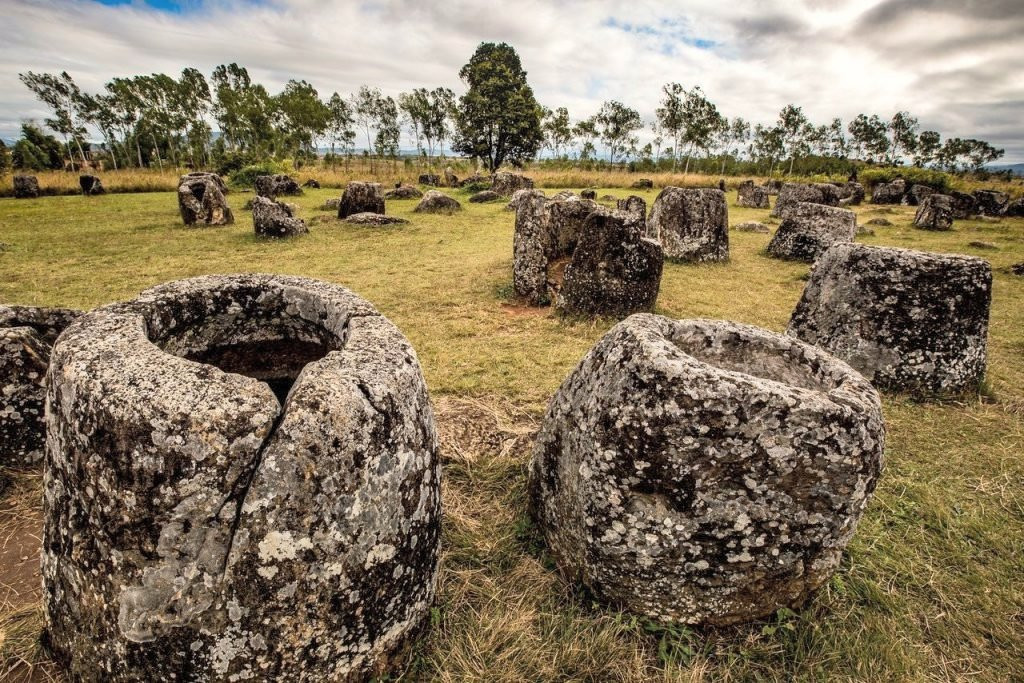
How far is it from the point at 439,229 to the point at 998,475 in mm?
15305

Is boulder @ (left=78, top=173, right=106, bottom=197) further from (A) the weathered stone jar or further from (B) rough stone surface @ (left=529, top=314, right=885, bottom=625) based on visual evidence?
(B) rough stone surface @ (left=529, top=314, right=885, bottom=625)

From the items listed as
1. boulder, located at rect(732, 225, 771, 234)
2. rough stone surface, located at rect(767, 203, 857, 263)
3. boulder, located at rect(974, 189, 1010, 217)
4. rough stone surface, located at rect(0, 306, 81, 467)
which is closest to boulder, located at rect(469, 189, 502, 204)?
boulder, located at rect(732, 225, 771, 234)

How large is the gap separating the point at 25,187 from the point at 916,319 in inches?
1285

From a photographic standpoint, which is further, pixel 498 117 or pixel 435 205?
pixel 498 117

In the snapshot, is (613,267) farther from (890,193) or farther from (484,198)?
(890,193)

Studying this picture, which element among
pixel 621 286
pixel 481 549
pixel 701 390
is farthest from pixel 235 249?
pixel 701 390

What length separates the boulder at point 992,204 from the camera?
72.1 ft

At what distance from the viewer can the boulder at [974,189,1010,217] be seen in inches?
866

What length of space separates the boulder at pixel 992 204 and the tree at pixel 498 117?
30914 millimetres

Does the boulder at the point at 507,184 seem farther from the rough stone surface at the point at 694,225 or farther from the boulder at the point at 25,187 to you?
the boulder at the point at 25,187

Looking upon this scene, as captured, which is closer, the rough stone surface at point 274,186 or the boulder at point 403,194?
the rough stone surface at point 274,186

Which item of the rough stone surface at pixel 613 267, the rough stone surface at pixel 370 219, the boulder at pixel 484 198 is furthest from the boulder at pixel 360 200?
the rough stone surface at pixel 613 267

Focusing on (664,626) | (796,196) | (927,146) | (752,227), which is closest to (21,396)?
(664,626)

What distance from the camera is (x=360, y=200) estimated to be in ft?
59.6
